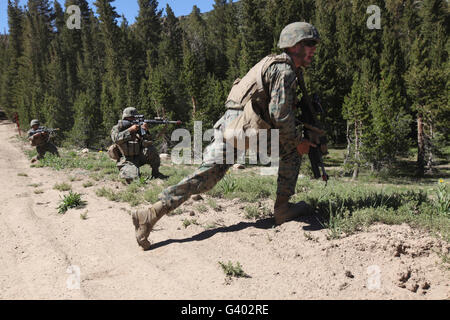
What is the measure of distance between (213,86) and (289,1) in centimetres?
1872

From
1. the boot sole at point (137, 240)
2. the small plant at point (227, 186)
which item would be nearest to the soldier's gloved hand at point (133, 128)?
the small plant at point (227, 186)

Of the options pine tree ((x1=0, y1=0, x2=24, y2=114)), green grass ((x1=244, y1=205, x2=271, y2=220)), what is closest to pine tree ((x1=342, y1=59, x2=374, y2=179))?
green grass ((x1=244, y1=205, x2=271, y2=220))

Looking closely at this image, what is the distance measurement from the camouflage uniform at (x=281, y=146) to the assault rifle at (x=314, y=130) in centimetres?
23

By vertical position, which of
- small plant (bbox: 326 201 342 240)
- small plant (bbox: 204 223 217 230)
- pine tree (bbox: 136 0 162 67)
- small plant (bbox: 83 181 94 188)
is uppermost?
pine tree (bbox: 136 0 162 67)

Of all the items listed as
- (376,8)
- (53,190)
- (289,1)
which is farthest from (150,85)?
(53,190)

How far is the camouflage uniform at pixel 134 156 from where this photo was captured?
796 cm

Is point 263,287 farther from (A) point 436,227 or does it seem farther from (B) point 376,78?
(B) point 376,78

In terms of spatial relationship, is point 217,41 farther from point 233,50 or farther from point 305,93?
point 305,93

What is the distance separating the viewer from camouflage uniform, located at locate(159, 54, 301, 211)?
3.43 metres

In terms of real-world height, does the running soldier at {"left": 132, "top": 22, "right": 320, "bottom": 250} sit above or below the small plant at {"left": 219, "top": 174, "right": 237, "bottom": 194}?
above

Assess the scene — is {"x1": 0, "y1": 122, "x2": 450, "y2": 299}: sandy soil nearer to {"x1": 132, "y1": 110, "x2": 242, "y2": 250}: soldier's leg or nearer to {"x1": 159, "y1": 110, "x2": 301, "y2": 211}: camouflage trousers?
{"x1": 132, "y1": 110, "x2": 242, "y2": 250}: soldier's leg

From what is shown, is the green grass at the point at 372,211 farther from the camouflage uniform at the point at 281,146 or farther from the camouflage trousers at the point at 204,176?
the camouflage trousers at the point at 204,176

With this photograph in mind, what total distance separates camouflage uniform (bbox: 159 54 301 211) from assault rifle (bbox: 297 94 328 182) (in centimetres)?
23

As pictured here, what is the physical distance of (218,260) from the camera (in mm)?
3398
